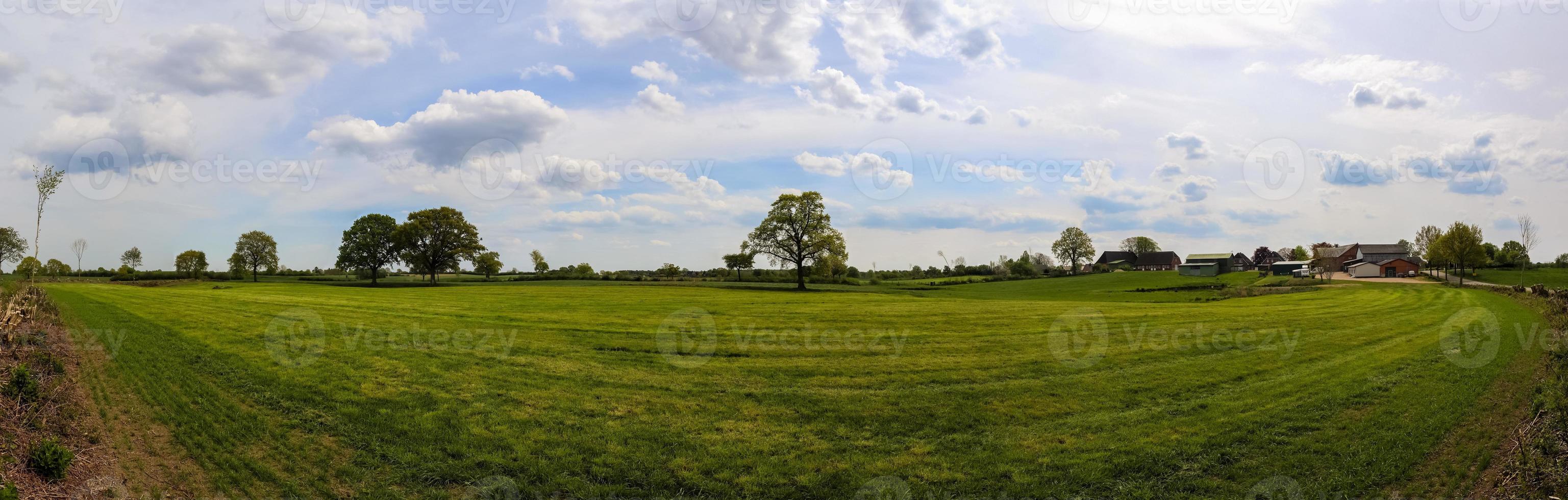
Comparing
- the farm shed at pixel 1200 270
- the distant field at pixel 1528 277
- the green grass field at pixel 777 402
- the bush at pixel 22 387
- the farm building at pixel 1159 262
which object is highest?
the farm building at pixel 1159 262

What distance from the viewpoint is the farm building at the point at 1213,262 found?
322 feet

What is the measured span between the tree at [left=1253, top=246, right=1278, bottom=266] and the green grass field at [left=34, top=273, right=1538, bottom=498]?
133 meters

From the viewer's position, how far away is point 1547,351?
755 inches

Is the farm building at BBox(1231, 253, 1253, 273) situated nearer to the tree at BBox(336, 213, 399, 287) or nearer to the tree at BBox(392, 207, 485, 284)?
the tree at BBox(392, 207, 485, 284)

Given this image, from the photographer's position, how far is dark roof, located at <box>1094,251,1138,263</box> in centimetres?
15788

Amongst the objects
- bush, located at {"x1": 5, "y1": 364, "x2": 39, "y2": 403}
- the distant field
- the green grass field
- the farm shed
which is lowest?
the green grass field

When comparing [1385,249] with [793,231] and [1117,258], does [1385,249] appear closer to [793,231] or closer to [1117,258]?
[1117,258]

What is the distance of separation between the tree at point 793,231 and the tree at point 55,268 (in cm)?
6098

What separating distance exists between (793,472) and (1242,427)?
8.17 meters

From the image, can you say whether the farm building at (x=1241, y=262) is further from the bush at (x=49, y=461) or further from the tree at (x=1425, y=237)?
the bush at (x=49, y=461)

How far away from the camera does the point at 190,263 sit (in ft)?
250

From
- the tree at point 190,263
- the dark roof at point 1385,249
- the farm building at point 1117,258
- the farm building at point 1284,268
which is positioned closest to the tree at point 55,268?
the tree at point 190,263

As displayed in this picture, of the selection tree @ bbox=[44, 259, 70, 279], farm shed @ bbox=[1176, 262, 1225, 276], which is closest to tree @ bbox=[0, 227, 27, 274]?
tree @ bbox=[44, 259, 70, 279]

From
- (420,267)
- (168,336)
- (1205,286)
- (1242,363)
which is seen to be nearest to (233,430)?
(168,336)
